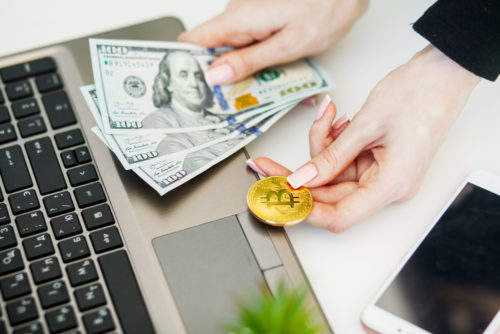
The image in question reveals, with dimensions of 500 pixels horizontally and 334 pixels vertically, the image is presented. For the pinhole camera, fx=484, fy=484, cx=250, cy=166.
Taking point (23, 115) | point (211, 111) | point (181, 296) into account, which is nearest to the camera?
point (181, 296)

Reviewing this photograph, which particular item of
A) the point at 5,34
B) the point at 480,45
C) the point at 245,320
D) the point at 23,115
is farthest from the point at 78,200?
the point at 480,45

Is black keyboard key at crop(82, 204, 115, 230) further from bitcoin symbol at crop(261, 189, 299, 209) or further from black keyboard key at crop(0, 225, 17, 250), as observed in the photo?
bitcoin symbol at crop(261, 189, 299, 209)

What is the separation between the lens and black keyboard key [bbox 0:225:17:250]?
597 millimetres

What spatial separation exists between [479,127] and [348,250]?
0.33m

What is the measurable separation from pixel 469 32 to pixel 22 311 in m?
0.69

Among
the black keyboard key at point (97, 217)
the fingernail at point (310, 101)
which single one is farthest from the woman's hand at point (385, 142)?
the black keyboard key at point (97, 217)

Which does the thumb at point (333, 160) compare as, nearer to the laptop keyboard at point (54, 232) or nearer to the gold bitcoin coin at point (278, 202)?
the gold bitcoin coin at point (278, 202)

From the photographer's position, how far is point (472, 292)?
0.61m

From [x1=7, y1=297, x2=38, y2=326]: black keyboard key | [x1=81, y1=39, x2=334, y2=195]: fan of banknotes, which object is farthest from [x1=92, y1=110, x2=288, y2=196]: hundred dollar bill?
[x1=7, y1=297, x2=38, y2=326]: black keyboard key

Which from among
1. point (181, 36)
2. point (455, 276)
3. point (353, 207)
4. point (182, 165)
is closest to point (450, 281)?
point (455, 276)

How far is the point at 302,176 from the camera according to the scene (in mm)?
692

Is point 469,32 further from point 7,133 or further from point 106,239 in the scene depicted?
point 7,133

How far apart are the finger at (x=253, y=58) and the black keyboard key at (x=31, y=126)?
11.3 inches

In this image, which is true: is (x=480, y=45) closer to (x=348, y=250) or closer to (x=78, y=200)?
(x=348, y=250)
